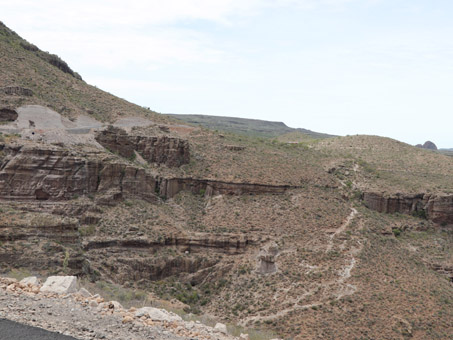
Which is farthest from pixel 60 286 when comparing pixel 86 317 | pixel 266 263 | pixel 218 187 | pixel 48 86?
pixel 48 86

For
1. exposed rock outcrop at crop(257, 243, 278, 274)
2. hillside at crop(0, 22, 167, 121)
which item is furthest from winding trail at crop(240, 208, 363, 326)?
hillside at crop(0, 22, 167, 121)

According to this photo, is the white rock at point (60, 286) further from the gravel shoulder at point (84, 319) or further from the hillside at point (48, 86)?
the hillside at point (48, 86)

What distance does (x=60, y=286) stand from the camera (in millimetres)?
14289

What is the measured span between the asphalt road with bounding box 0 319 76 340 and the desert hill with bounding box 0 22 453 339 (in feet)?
42.5

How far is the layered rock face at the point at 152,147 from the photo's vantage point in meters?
48.3

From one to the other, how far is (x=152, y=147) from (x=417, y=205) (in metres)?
31.7

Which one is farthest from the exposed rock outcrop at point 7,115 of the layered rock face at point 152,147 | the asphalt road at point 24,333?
the asphalt road at point 24,333

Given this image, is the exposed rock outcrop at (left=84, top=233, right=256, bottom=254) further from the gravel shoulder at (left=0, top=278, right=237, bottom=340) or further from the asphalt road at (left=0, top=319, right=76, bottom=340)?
the asphalt road at (left=0, top=319, right=76, bottom=340)

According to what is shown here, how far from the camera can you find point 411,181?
60.2 meters

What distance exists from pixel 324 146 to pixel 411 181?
83.3 ft

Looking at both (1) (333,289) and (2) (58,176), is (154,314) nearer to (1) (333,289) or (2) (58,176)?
(1) (333,289)

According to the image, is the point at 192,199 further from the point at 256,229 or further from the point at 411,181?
the point at 411,181

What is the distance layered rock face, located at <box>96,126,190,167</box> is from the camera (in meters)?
48.3

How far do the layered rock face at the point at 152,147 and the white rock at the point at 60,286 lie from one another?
3394cm
